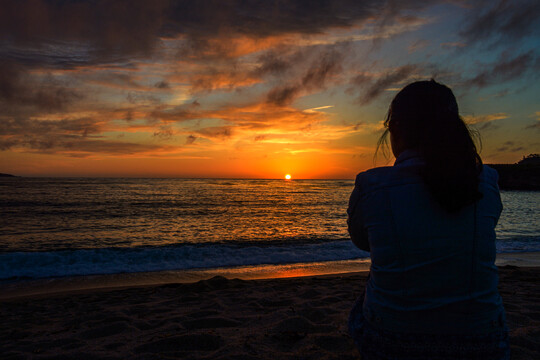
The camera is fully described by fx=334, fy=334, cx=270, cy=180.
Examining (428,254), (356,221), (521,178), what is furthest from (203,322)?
(521,178)

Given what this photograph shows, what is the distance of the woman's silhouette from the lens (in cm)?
144

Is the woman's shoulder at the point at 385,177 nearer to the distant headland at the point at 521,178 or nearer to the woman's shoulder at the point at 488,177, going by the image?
the woman's shoulder at the point at 488,177

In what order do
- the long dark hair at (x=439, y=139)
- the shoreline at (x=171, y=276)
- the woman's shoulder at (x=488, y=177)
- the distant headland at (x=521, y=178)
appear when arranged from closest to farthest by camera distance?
1. the long dark hair at (x=439, y=139)
2. the woman's shoulder at (x=488, y=177)
3. the shoreline at (x=171, y=276)
4. the distant headland at (x=521, y=178)

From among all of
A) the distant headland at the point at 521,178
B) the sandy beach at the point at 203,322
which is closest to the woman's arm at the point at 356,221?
the sandy beach at the point at 203,322

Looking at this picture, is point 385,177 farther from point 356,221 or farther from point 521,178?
point 521,178

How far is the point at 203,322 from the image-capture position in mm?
4320

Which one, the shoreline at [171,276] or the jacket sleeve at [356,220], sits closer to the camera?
the jacket sleeve at [356,220]

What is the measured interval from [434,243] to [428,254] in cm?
5

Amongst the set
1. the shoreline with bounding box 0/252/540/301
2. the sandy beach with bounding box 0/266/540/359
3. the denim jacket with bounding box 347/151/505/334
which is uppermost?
the denim jacket with bounding box 347/151/505/334

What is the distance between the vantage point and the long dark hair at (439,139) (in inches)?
55.8

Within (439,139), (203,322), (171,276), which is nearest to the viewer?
(439,139)

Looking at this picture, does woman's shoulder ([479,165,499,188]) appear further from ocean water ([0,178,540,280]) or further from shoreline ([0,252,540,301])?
ocean water ([0,178,540,280])

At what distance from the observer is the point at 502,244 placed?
13.2 m

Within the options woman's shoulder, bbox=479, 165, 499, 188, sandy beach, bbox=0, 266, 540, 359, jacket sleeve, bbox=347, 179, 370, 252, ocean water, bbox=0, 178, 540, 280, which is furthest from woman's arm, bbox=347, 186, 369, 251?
ocean water, bbox=0, 178, 540, 280
